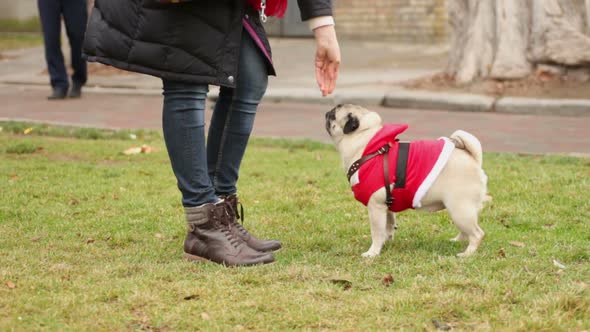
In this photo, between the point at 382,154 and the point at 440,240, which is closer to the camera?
the point at 382,154

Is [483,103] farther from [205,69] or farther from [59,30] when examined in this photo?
[205,69]

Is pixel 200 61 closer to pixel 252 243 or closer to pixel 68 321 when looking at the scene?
pixel 252 243

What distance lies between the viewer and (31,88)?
40.5ft

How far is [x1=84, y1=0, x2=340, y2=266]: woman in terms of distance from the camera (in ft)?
12.5

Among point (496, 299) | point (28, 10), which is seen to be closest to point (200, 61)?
point (496, 299)

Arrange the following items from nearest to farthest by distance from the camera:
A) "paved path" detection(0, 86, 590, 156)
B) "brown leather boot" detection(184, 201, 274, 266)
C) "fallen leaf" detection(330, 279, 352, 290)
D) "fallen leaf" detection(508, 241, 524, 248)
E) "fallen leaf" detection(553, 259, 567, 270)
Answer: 1. "fallen leaf" detection(330, 279, 352, 290)
2. "fallen leaf" detection(553, 259, 567, 270)
3. "brown leather boot" detection(184, 201, 274, 266)
4. "fallen leaf" detection(508, 241, 524, 248)
5. "paved path" detection(0, 86, 590, 156)

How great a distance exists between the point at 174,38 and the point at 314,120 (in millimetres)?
5636

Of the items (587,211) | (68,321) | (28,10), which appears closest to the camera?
(68,321)

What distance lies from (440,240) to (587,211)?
1041 mm

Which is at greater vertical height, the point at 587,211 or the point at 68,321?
the point at 68,321

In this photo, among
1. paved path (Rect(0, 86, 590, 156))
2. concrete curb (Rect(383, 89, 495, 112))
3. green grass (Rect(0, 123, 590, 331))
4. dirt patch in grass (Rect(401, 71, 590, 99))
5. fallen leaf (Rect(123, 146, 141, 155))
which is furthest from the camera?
dirt patch in grass (Rect(401, 71, 590, 99))

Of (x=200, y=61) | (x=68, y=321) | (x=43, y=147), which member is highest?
(x=200, y=61)

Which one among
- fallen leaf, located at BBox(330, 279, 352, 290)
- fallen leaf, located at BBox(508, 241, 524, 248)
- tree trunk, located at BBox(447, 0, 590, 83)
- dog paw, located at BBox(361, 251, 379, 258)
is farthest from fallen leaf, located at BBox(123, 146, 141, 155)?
tree trunk, located at BBox(447, 0, 590, 83)

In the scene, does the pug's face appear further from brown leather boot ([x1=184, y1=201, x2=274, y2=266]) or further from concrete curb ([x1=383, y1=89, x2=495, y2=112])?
concrete curb ([x1=383, y1=89, x2=495, y2=112])
